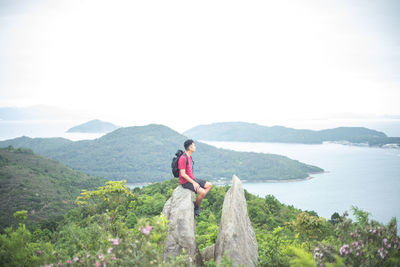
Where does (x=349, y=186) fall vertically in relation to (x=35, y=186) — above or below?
below

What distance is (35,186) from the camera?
61156 millimetres

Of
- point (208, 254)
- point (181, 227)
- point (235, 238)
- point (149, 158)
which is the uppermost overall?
point (181, 227)

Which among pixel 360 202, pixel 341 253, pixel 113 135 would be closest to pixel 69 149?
pixel 113 135

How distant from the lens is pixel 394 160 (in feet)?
413

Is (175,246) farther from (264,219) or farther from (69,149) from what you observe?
(69,149)

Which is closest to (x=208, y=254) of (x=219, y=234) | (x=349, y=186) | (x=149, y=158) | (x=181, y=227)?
(x=219, y=234)

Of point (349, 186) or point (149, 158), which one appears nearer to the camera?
point (349, 186)

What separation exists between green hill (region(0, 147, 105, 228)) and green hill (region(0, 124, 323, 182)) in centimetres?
4543

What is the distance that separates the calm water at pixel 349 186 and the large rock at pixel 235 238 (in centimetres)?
7244

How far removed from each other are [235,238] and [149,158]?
496ft

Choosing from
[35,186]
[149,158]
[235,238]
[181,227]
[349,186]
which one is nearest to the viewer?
[235,238]

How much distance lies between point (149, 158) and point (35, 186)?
9223 centimetres

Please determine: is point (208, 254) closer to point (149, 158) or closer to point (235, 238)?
point (235, 238)

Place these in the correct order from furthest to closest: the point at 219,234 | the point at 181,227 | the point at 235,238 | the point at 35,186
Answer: the point at 35,186, the point at 219,234, the point at 181,227, the point at 235,238
